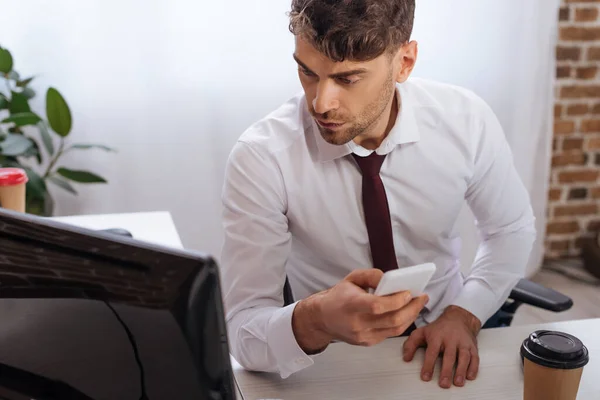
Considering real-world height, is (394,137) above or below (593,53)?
below

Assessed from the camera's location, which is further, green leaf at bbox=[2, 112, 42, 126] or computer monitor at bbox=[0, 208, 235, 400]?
green leaf at bbox=[2, 112, 42, 126]

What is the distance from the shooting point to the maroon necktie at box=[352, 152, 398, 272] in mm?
1520

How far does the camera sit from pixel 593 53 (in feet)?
10.2

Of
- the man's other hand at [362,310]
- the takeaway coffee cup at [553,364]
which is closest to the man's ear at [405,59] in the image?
the man's other hand at [362,310]

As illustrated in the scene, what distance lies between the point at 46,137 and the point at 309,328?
1532 millimetres

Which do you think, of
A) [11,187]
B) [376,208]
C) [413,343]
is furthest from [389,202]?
[11,187]

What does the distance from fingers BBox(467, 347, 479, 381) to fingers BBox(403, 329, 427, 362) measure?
9 centimetres

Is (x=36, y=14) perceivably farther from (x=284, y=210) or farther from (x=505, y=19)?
(x=505, y=19)

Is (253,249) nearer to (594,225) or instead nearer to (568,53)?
(568,53)

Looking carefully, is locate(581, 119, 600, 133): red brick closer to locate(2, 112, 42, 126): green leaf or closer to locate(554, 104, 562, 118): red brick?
locate(554, 104, 562, 118): red brick

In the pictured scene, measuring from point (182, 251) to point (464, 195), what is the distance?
46.2 inches

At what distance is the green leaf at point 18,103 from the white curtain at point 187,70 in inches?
6.5

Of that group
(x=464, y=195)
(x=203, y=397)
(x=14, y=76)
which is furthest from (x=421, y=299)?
(x=14, y=76)

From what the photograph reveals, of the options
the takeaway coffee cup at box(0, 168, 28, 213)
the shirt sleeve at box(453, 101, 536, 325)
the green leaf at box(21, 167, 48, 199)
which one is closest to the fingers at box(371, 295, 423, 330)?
the shirt sleeve at box(453, 101, 536, 325)
